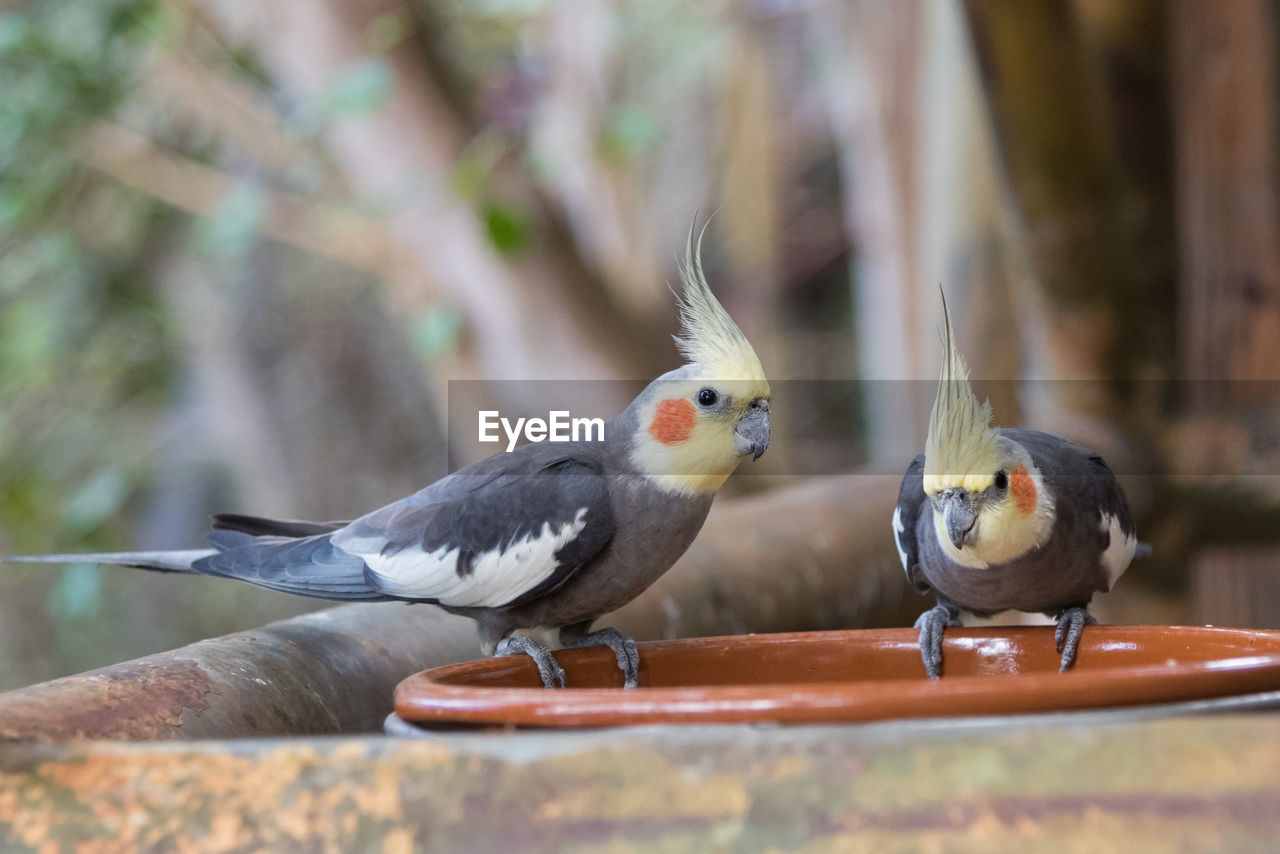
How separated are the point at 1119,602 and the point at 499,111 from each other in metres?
1.81

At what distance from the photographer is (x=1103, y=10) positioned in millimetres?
2402

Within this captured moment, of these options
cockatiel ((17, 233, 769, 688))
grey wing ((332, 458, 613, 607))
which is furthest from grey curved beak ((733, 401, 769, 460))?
grey wing ((332, 458, 613, 607))

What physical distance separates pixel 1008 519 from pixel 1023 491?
0.04 meters

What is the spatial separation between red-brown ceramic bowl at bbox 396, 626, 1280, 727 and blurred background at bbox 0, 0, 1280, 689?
1190mm

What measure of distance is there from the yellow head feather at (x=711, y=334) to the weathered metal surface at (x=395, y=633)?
0.47m

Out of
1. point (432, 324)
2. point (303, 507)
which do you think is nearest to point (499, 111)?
point (432, 324)

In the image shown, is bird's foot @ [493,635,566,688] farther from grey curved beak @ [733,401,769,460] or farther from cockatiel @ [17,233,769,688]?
grey curved beak @ [733,401,769,460]

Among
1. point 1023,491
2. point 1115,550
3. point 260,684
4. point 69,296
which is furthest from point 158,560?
point 69,296

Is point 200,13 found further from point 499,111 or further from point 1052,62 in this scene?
point 1052,62

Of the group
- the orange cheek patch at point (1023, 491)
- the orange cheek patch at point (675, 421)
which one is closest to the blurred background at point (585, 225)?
the orange cheek patch at point (1023, 491)

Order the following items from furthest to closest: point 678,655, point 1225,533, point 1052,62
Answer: point 1225,533 < point 1052,62 < point 678,655

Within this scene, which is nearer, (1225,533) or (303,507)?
(1225,533)

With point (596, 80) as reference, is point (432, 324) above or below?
below

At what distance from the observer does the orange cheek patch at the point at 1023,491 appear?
1086mm
